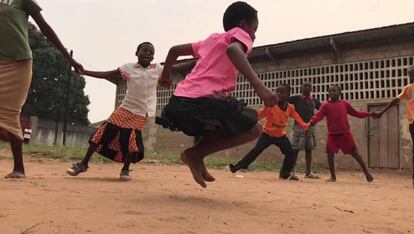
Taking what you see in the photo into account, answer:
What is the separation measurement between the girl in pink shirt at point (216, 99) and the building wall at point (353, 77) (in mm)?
8379

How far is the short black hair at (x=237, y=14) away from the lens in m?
3.07

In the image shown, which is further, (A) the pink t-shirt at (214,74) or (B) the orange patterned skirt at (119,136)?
(B) the orange patterned skirt at (119,136)

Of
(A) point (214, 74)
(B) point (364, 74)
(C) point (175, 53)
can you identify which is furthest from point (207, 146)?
(B) point (364, 74)

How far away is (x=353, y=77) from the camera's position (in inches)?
444

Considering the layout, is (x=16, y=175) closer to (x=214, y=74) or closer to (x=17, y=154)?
(x=17, y=154)

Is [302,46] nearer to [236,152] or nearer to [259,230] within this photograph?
[236,152]

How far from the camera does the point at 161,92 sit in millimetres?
15781

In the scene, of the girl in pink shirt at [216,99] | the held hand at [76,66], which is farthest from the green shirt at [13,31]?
the girl in pink shirt at [216,99]

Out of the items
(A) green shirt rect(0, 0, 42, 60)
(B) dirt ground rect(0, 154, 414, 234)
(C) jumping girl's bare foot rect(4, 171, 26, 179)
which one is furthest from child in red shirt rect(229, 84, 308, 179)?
(A) green shirt rect(0, 0, 42, 60)

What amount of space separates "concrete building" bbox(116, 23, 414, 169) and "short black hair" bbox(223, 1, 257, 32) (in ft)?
26.9

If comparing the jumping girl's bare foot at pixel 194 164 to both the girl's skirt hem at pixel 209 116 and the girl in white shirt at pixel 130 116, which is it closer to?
the girl's skirt hem at pixel 209 116

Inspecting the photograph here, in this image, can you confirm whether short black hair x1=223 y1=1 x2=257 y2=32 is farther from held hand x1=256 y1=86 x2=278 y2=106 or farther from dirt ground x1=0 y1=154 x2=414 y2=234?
dirt ground x1=0 y1=154 x2=414 y2=234

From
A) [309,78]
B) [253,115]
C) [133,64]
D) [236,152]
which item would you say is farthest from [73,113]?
[253,115]

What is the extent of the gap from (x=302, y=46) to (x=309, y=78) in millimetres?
918
